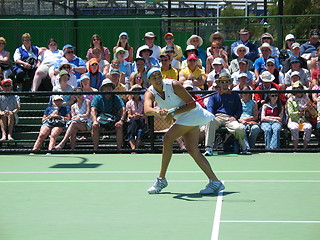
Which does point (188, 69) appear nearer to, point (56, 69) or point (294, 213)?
point (56, 69)

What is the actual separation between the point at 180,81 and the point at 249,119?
1.77 metres

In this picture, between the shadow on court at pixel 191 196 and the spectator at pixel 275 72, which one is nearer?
the shadow on court at pixel 191 196

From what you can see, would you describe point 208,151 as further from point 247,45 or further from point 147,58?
point 247,45

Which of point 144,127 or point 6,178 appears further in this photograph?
point 144,127

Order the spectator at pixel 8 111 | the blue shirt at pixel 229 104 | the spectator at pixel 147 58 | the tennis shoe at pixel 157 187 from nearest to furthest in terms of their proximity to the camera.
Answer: the tennis shoe at pixel 157 187 < the blue shirt at pixel 229 104 < the spectator at pixel 8 111 < the spectator at pixel 147 58

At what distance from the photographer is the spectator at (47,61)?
52.4 feet

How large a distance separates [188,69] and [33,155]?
3651 millimetres

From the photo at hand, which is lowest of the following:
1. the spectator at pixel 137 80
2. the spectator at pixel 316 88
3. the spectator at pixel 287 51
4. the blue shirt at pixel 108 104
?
the blue shirt at pixel 108 104

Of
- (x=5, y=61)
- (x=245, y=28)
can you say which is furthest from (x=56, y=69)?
(x=245, y=28)

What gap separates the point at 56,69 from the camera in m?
15.6

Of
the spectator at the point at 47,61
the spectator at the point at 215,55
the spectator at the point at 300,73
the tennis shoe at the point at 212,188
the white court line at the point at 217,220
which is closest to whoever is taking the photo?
the white court line at the point at 217,220

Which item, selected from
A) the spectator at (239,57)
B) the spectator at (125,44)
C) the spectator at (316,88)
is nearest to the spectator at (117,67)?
the spectator at (125,44)

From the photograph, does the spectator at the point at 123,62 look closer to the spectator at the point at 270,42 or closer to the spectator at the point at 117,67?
the spectator at the point at 117,67

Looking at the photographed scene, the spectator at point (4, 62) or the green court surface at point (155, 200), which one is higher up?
the spectator at point (4, 62)
